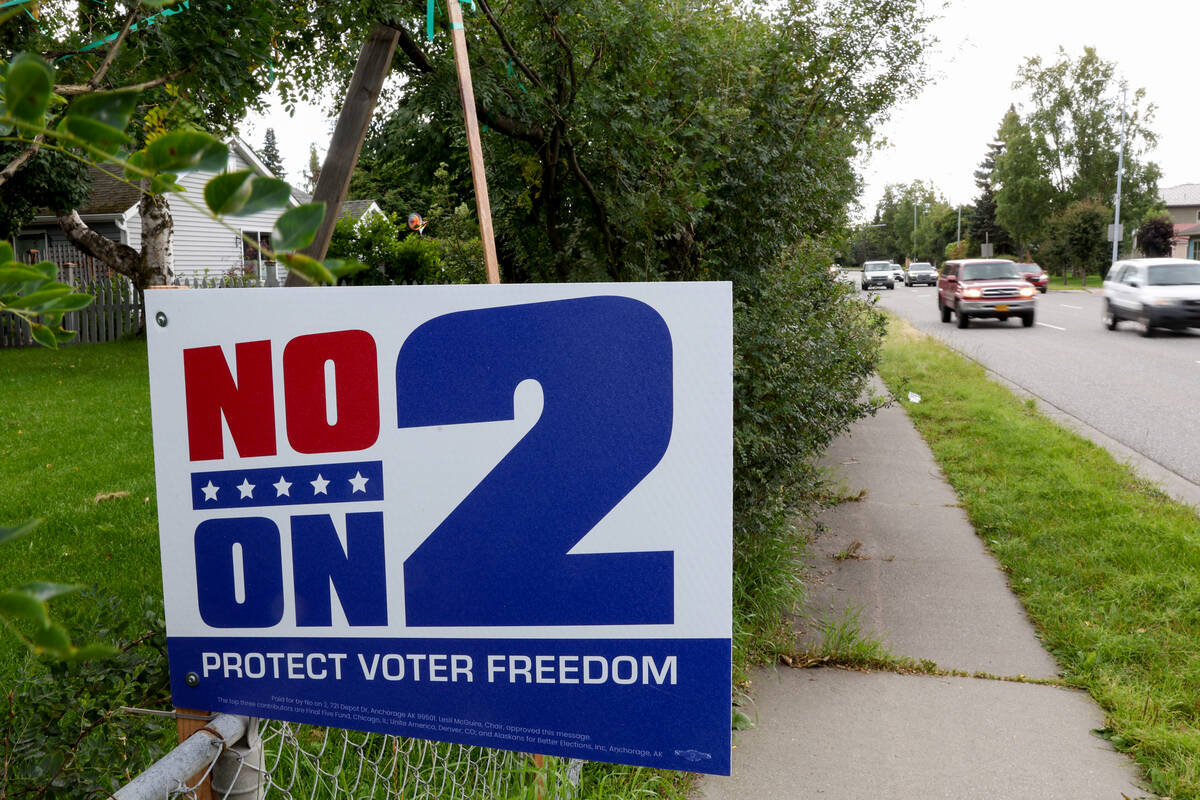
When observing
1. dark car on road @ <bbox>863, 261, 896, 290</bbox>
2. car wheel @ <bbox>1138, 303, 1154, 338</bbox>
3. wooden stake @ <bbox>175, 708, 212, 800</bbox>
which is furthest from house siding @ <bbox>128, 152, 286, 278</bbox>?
dark car on road @ <bbox>863, 261, 896, 290</bbox>


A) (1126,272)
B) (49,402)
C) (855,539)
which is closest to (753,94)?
(855,539)

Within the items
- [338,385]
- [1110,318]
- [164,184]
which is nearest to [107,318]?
[338,385]

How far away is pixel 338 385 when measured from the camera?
1668 mm

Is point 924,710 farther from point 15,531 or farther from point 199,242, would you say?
point 199,242

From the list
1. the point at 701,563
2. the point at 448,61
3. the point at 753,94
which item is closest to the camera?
the point at 701,563

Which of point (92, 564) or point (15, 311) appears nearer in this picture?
point (15, 311)

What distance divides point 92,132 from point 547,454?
98 centimetres

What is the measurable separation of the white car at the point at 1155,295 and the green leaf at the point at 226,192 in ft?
68.0

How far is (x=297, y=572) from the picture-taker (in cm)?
169

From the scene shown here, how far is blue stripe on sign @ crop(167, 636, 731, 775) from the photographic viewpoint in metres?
1.65

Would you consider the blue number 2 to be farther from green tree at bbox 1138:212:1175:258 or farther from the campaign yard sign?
green tree at bbox 1138:212:1175:258

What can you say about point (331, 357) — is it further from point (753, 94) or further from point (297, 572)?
point (753, 94)

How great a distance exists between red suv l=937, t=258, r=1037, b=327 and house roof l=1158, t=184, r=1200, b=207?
217ft

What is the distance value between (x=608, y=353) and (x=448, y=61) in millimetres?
3043
